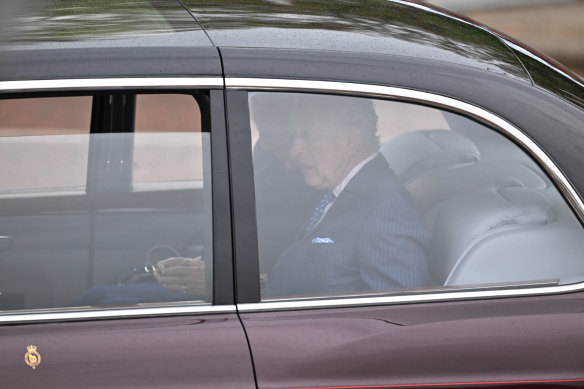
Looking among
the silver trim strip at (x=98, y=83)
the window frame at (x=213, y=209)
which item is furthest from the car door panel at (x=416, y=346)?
the silver trim strip at (x=98, y=83)

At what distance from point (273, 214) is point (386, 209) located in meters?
0.32

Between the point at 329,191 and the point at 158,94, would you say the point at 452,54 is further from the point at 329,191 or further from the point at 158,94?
the point at 158,94

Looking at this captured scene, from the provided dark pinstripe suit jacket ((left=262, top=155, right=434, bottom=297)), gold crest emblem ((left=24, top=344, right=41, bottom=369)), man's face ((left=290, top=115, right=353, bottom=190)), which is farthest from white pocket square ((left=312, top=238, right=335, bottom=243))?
gold crest emblem ((left=24, top=344, right=41, bottom=369))

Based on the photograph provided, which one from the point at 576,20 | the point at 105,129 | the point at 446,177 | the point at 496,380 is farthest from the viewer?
the point at 576,20

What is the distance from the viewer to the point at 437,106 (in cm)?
206

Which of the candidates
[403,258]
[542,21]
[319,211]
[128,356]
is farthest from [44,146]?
[542,21]

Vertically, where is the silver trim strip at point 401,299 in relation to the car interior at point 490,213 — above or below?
below

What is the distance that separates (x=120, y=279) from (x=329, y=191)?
561mm

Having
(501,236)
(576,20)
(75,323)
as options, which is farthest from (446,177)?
(576,20)

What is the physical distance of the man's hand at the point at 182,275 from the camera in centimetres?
205

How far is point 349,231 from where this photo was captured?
2.18m

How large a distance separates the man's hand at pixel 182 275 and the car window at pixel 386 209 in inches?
6.2

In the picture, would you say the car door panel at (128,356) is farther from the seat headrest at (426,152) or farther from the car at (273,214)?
the seat headrest at (426,152)

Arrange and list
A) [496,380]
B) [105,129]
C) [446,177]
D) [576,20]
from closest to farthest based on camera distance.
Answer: [496,380]
[105,129]
[446,177]
[576,20]
